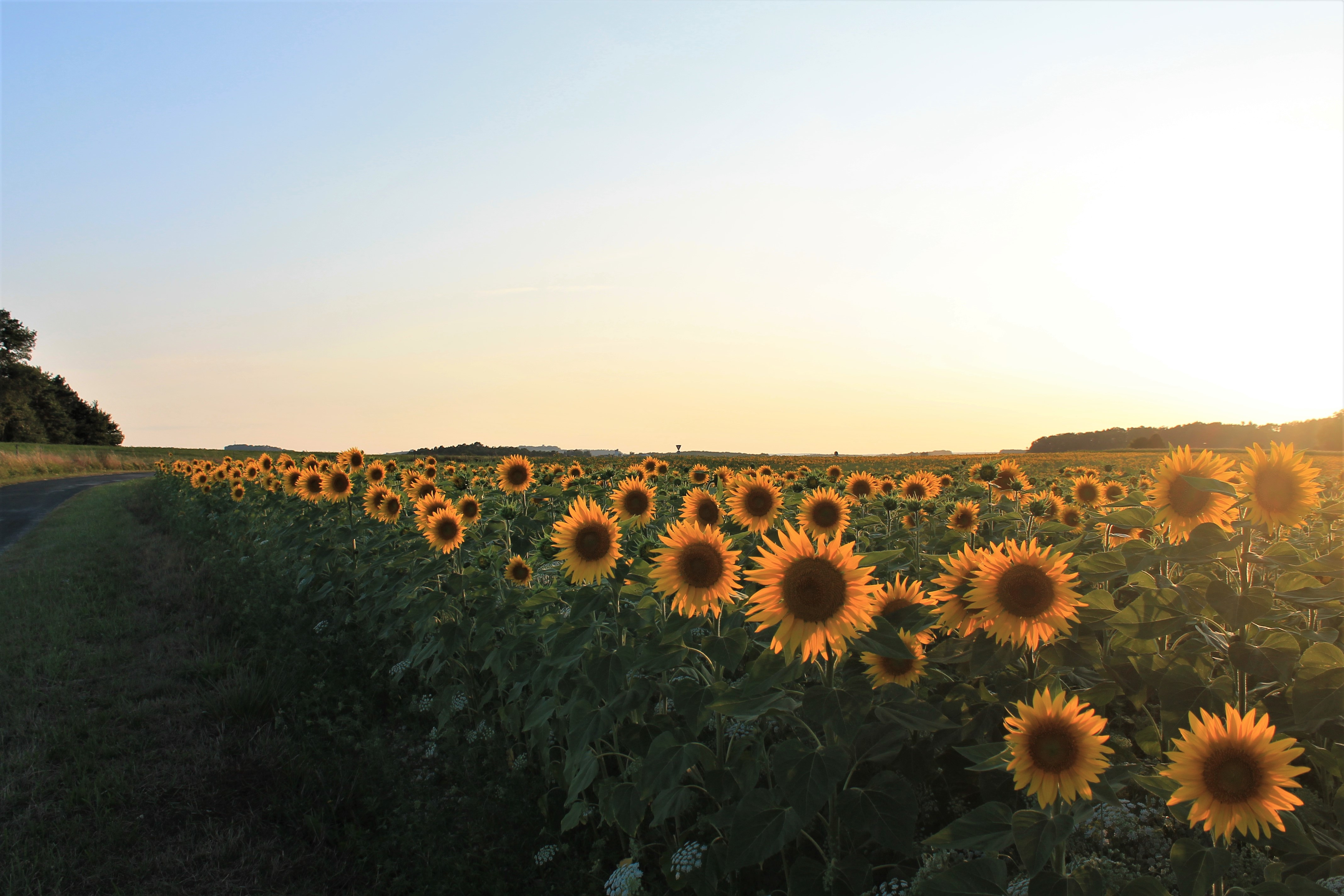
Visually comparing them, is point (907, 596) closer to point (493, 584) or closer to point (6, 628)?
point (493, 584)

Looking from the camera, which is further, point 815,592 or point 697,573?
point 697,573

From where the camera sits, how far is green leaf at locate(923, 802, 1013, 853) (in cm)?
209

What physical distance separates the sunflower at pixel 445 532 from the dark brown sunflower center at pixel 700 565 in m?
3.12

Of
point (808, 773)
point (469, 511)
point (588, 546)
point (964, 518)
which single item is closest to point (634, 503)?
point (588, 546)

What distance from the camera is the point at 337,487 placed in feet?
29.1

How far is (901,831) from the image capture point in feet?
8.06

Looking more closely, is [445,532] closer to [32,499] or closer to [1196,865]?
[1196,865]

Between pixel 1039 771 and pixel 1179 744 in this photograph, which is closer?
pixel 1179 744

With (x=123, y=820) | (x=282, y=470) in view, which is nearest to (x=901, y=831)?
(x=123, y=820)

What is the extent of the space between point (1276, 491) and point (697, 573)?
199 centimetres

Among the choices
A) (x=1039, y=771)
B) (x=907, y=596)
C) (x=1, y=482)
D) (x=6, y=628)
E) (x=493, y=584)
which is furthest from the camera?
(x=1, y=482)

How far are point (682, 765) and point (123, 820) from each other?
4.08 m

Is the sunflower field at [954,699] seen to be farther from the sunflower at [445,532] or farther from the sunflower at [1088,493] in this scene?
the sunflower at [1088,493]

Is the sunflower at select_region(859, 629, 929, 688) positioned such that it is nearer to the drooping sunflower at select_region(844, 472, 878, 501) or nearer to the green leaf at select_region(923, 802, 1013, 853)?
the green leaf at select_region(923, 802, 1013, 853)
